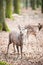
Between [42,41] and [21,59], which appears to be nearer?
[21,59]

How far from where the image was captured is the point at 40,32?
1761cm

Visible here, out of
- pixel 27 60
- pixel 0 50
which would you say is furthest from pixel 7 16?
pixel 27 60

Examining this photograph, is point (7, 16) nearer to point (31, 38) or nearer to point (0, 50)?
point (31, 38)

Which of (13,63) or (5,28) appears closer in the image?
(13,63)

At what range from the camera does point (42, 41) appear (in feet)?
48.3

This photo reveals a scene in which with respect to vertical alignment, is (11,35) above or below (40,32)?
above

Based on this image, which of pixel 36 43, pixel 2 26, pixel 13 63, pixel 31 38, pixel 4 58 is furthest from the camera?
pixel 2 26

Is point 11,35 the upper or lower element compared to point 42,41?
upper

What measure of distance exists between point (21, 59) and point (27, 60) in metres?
0.31

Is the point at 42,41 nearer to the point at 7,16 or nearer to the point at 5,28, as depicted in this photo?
the point at 5,28

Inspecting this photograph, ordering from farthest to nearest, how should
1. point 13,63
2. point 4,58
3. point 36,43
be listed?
1. point 36,43
2. point 4,58
3. point 13,63

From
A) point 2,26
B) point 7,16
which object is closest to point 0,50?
point 2,26

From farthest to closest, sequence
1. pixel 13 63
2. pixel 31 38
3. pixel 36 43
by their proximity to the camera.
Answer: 1. pixel 31 38
2. pixel 36 43
3. pixel 13 63

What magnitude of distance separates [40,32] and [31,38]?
2.06m
